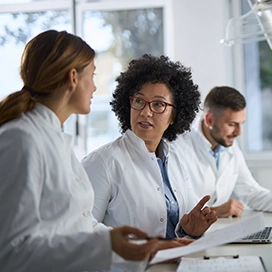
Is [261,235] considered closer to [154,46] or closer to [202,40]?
[202,40]

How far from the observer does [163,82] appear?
2043mm

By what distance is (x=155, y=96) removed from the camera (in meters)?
2.01

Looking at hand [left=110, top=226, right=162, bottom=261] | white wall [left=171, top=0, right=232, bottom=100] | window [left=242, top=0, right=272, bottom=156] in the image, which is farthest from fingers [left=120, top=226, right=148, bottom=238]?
window [left=242, top=0, right=272, bottom=156]

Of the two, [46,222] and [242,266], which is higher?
[46,222]

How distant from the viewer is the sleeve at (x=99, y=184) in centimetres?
182

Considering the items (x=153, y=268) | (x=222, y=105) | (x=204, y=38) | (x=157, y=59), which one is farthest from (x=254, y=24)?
(x=153, y=268)

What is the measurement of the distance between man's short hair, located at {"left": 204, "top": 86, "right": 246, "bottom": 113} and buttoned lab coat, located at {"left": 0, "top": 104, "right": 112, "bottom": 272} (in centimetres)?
180

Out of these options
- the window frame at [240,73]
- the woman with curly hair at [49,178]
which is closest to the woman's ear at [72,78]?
the woman with curly hair at [49,178]

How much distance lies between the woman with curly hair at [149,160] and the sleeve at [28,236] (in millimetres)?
668

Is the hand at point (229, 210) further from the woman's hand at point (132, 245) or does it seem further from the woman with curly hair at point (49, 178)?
the woman's hand at point (132, 245)

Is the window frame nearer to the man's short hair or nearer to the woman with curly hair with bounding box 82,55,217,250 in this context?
the man's short hair

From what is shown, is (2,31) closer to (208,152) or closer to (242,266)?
(208,152)

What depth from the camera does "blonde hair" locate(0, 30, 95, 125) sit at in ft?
4.10

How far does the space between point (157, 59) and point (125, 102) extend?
0.22 m
